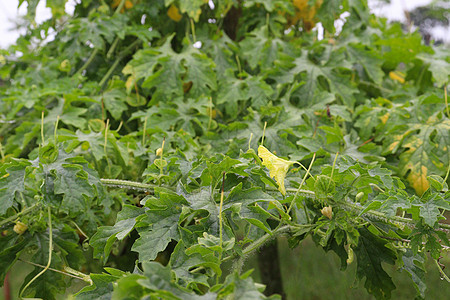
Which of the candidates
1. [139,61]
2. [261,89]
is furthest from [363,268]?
[139,61]

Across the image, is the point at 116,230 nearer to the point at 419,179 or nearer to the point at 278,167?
the point at 278,167

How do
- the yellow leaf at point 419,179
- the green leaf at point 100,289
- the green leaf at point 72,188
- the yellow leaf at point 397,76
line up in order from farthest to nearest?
the yellow leaf at point 397,76 < the yellow leaf at point 419,179 < the green leaf at point 72,188 < the green leaf at point 100,289

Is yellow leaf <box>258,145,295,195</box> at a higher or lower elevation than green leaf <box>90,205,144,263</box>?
higher

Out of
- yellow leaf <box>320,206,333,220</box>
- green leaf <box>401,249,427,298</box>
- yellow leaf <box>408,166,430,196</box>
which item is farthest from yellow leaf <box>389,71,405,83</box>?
yellow leaf <box>320,206,333,220</box>

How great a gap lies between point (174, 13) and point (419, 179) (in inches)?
50.3

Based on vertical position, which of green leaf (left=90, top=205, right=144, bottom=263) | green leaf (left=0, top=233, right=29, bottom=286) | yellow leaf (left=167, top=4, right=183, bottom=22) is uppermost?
yellow leaf (left=167, top=4, right=183, bottom=22)

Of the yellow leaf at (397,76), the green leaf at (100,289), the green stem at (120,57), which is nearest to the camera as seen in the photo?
the green leaf at (100,289)

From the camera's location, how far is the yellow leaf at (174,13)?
1904mm

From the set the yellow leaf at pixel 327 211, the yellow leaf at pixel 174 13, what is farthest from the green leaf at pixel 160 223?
the yellow leaf at pixel 174 13

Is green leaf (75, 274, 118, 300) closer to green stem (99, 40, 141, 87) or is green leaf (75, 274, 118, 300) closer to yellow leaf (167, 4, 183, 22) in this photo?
green stem (99, 40, 141, 87)

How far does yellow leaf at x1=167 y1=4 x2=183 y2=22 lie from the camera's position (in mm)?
1904

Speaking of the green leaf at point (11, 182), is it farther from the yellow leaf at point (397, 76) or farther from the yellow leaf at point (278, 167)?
the yellow leaf at point (397, 76)

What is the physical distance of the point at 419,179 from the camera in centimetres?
133

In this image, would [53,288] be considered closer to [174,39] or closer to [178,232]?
[178,232]
